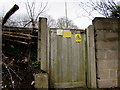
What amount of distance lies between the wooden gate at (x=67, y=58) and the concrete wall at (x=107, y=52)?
17.5 inches

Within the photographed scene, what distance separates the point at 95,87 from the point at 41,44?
1.97 metres

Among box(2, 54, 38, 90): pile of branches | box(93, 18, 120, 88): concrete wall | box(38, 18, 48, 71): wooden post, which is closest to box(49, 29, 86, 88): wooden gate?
box(38, 18, 48, 71): wooden post

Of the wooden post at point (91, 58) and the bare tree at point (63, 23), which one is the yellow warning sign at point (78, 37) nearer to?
the wooden post at point (91, 58)

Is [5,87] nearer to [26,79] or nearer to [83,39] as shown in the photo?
[26,79]

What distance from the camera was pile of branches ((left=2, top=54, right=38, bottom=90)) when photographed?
2.30 m

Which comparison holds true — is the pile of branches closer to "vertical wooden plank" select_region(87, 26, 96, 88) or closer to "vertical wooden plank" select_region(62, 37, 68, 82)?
"vertical wooden plank" select_region(62, 37, 68, 82)

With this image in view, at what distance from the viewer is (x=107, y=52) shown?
3.11 m

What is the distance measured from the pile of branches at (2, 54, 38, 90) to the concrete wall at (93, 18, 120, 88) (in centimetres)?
191

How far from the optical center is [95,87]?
10.0ft

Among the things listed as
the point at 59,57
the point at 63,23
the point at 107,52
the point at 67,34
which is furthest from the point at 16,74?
the point at 63,23

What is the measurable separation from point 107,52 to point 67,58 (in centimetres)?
118

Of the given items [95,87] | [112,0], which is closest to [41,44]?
[95,87]

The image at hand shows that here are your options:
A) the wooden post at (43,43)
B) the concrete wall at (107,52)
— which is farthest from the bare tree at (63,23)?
the wooden post at (43,43)

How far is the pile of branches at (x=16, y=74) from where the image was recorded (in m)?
2.30
